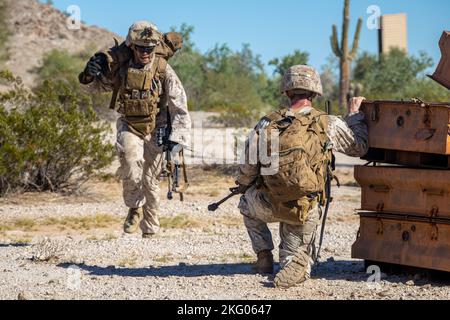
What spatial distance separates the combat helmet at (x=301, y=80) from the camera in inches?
290

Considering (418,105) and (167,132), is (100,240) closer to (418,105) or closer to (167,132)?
(167,132)

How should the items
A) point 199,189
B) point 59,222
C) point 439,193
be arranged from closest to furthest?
1. point 439,193
2. point 59,222
3. point 199,189

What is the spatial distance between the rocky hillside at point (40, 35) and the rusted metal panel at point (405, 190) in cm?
4188

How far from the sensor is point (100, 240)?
9.97 metres

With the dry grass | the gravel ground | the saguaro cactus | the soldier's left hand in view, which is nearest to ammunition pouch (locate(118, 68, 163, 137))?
the gravel ground

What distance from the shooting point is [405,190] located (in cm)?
757

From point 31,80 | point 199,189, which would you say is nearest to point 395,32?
point 31,80

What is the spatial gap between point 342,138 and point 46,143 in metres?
6.90

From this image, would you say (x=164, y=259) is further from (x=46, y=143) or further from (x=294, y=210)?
(x=46, y=143)

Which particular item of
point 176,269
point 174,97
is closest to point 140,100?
point 174,97

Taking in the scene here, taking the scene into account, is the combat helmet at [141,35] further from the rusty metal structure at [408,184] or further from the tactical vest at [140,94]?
the rusty metal structure at [408,184]
